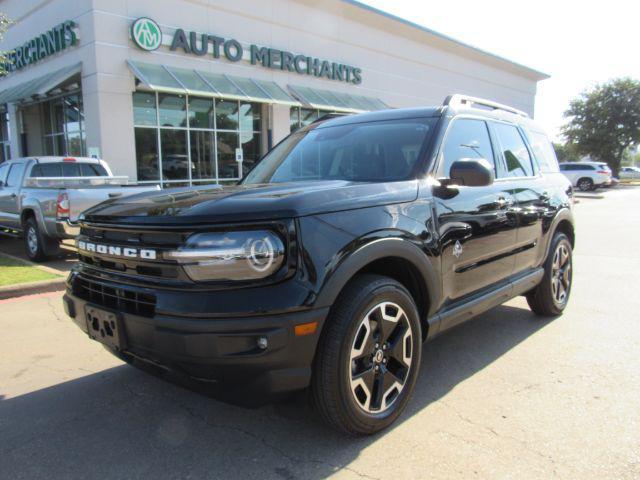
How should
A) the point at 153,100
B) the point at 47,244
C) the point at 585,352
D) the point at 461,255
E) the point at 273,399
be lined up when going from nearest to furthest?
the point at 273,399 → the point at 461,255 → the point at 585,352 → the point at 47,244 → the point at 153,100

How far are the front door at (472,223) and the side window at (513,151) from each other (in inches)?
9.8

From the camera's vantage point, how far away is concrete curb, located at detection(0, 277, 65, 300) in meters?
6.04

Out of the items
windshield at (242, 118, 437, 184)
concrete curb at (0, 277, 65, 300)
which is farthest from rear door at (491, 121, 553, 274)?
concrete curb at (0, 277, 65, 300)

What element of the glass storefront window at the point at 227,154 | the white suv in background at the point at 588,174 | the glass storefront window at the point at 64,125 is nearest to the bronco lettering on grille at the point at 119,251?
the glass storefront window at the point at 64,125

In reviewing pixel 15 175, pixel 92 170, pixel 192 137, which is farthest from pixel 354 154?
pixel 192 137

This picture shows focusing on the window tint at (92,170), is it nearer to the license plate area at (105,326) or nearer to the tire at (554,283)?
the license plate area at (105,326)

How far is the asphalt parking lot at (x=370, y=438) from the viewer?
2.52 meters

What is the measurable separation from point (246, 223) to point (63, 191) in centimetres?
642

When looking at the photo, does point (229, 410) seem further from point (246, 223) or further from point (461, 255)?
point (461, 255)

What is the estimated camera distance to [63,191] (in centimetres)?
762

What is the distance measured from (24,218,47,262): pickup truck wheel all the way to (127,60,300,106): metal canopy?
608 centimetres

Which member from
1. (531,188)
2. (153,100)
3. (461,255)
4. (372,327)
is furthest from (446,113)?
(153,100)

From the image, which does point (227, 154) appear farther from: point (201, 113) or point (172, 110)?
point (172, 110)

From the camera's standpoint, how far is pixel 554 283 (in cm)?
492
